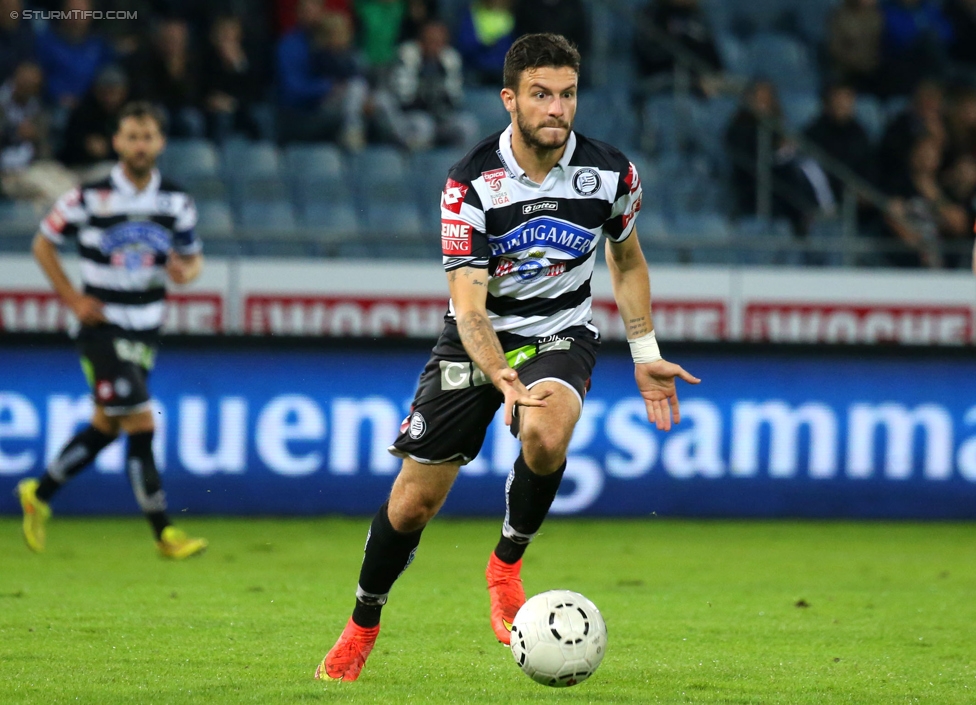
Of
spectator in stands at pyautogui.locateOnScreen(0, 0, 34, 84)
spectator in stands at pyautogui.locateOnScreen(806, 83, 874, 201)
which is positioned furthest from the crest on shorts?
spectator in stands at pyautogui.locateOnScreen(806, 83, 874, 201)

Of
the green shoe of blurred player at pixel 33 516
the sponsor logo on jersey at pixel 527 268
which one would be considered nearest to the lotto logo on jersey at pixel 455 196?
the sponsor logo on jersey at pixel 527 268

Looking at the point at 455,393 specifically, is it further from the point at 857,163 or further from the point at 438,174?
the point at 857,163

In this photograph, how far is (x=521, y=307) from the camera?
17.8ft

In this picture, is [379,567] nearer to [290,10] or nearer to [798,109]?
[290,10]

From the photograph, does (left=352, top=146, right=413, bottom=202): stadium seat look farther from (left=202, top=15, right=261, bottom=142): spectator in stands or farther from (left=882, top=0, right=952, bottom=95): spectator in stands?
(left=882, top=0, right=952, bottom=95): spectator in stands

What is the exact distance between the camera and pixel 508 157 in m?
5.27

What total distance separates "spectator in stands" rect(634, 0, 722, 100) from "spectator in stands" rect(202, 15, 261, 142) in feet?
11.9

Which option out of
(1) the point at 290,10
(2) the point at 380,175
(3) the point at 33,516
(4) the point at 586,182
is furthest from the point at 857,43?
(4) the point at 586,182

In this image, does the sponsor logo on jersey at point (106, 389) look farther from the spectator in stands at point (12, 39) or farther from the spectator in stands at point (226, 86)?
the spectator in stands at point (12, 39)

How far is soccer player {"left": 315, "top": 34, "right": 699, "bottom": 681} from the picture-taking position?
5.11 meters

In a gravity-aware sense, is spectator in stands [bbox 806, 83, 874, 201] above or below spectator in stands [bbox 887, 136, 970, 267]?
above

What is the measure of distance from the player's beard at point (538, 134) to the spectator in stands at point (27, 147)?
7.80m

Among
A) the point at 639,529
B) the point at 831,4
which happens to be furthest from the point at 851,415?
the point at 831,4

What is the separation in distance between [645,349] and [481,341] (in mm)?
763
